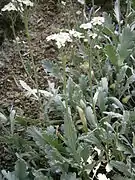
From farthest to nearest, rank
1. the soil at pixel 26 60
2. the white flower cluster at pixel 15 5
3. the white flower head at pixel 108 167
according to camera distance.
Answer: the soil at pixel 26 60, the white flower head at pixel 108 167, the white flower cluster at pixel 15 5

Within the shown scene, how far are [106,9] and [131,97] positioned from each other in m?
Answer: 0.76

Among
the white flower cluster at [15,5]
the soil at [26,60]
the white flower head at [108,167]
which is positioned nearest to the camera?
the white flower cluster at [15,5]

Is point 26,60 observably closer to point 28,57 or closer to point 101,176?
point 28,57

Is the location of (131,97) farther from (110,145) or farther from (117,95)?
(110,145)

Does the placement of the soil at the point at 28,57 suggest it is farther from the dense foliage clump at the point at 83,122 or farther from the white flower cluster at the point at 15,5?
the white flower cluster at the point at 15,5

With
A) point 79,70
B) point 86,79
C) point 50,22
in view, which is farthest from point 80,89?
point 50,22

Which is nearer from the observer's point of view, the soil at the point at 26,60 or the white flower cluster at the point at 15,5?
the white flower cluster at the point at 15,5

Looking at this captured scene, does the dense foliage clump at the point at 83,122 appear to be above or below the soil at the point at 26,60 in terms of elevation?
below

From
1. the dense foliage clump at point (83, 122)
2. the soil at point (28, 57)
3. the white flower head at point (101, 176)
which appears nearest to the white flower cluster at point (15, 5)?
the dense foliage clump at point (83, 122)

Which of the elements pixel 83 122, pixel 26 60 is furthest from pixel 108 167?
pixel 26 60

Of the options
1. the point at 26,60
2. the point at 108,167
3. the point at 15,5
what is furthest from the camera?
the point at 26,60

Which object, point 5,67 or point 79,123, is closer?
point 79,123

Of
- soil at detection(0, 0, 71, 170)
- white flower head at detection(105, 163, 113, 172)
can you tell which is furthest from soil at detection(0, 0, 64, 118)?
white flower head at detection(105, 163, 113, 172)

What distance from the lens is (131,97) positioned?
1.83m
